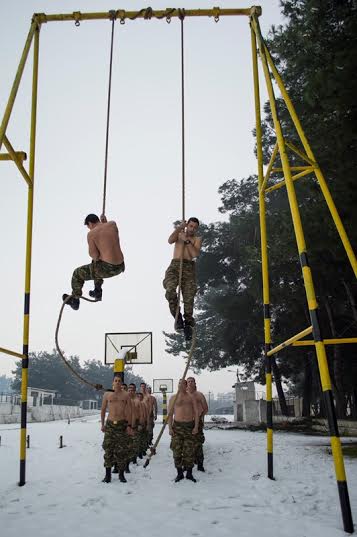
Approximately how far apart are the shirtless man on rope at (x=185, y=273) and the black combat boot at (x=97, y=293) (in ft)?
3.12

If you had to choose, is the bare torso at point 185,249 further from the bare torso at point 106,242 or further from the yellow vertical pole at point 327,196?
the yellow vertical pole at point 327,196

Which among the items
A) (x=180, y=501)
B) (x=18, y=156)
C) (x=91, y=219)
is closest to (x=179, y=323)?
(x=91, y=219)

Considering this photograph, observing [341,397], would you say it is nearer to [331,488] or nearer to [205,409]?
[205,409]

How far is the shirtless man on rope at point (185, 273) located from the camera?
5789 millimetres

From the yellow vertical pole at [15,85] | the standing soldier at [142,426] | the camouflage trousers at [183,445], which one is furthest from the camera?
the standing soldier at [142,426]

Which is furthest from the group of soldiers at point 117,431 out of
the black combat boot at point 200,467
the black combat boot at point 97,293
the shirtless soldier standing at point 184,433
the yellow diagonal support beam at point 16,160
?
the yellow diagonal support beam at point 16,160

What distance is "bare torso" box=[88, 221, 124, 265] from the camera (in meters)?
5.60

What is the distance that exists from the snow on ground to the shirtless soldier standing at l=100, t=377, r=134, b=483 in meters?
0.34

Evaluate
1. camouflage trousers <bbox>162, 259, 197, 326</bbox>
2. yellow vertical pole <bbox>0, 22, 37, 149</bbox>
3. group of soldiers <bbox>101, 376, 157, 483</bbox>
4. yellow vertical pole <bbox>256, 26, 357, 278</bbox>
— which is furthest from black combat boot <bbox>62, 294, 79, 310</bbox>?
yellow vertical pole <bbox>256, 26, 357, 278</bbox>

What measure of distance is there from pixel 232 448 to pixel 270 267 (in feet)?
28.8

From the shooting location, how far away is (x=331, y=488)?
6.70 m

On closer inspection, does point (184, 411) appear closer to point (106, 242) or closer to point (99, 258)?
point (99, 258)

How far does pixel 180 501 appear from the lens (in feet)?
20.5

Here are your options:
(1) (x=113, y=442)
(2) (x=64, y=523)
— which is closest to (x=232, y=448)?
(1) (x=113, y=442)
